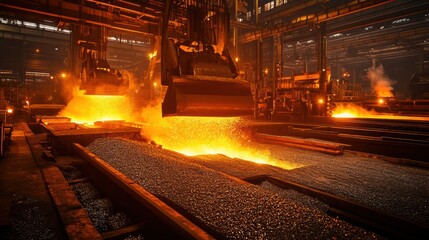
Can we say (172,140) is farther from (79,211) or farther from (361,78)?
(361,78)

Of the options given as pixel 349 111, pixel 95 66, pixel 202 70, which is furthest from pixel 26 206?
pixel 349 111

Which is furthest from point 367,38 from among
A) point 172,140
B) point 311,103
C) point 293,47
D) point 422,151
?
point 172,140

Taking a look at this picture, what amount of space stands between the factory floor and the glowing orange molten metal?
27.8 ft

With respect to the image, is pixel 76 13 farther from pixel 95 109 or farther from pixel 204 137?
pixel 95 109

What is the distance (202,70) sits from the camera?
429 centimetres

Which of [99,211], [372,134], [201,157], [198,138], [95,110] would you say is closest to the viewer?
[99,211]

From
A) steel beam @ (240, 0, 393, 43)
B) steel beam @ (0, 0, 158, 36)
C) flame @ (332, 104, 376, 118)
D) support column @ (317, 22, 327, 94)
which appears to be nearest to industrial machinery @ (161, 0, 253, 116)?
steel beam @ (0, 0, 158, 36)

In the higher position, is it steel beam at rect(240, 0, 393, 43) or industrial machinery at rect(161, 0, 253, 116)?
steel beam at rect(240, 0, 393, 43)

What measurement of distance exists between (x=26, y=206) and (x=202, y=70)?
290cm

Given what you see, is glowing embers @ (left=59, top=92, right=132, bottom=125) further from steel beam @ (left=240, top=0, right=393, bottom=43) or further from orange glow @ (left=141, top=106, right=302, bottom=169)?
steel beam @ (left=240, top=0, right=393, bottom=43)

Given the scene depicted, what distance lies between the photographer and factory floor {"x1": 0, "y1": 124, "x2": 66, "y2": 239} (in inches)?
82.7

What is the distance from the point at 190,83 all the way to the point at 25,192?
2.50m

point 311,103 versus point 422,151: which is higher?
point 311,103

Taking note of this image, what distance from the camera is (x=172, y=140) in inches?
265
